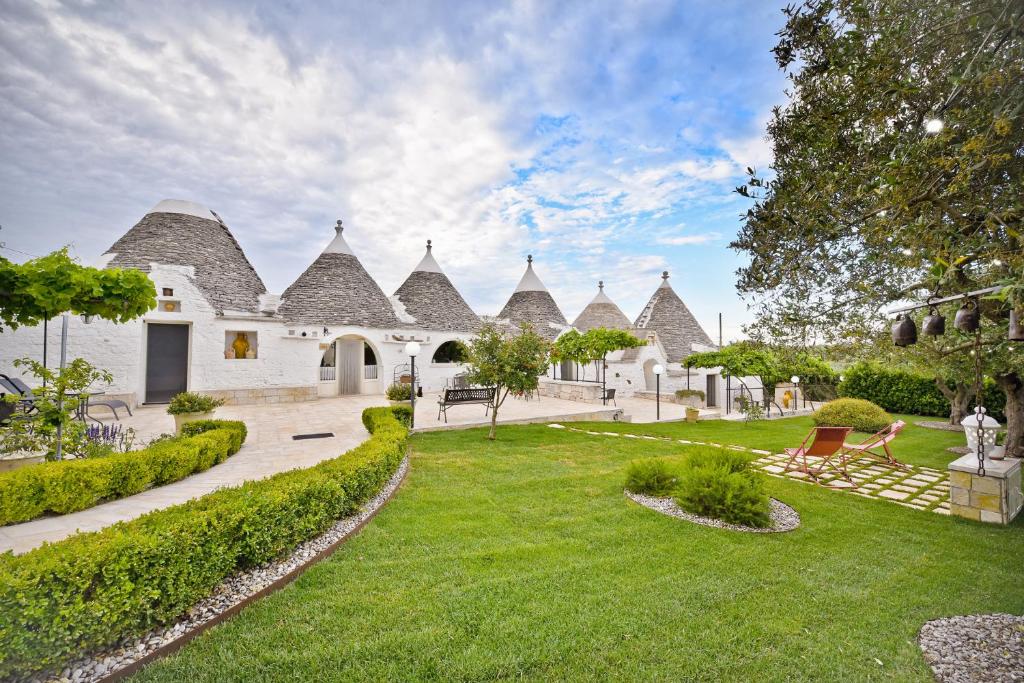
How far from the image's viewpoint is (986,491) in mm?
5094

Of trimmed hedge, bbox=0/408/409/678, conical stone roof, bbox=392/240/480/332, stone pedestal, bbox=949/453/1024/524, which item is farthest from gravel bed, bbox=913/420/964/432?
trimmed hedge, bbox=0/408/409/678

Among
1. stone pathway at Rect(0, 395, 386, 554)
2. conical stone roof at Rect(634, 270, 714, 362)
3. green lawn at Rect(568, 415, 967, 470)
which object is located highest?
conical stone roof at Rect(634, 270, 714, 362)

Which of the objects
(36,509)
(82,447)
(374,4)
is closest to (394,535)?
(36,509)

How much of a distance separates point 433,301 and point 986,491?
1810 cm

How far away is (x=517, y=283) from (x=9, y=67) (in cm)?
2032

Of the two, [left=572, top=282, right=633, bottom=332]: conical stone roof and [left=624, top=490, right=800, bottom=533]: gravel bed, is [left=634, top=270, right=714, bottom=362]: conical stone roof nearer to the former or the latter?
[left=572, top=282, right=633, bottom=332]: conical stone roof

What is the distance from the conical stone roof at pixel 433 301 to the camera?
774 inches

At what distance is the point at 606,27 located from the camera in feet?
20.9

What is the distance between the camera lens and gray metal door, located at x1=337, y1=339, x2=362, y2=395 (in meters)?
18.0

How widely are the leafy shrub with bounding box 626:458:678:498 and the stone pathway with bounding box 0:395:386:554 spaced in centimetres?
485

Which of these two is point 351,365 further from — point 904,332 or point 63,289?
point 904,332

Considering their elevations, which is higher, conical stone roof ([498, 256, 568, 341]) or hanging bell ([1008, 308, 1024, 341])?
conical stone roof ([498, 256, 568, 341])

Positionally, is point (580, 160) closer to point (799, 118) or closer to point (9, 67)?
point (799, 118)

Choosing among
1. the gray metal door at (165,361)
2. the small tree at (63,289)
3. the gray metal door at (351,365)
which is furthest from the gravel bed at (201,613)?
the gray metal door at (351,365)
